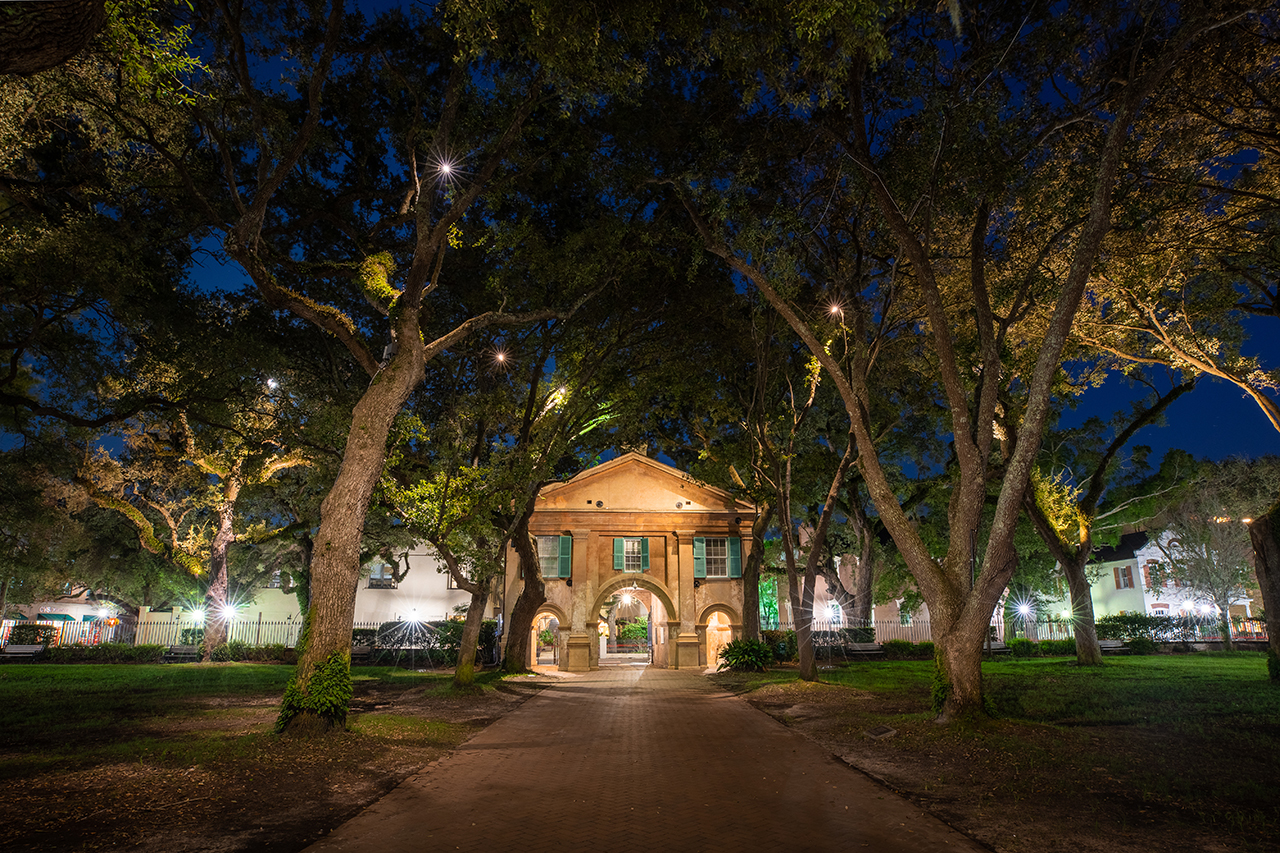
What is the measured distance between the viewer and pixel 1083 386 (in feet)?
58.4

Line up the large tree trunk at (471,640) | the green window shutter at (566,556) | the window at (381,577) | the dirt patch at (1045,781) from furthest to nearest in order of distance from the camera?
1. the window at (381,577)
2. the green window shutter at (566,556)
3. the large tree trunk at (471,640)
4. the dirt patch at (1045,781)

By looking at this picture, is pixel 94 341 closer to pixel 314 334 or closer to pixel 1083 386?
pixel 314 334

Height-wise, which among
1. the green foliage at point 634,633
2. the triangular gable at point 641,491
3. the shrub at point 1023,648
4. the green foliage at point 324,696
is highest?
the triangular gable at point 641,491

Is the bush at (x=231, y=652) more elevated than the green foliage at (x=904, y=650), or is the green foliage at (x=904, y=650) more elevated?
the bush at (x=231, y=652)

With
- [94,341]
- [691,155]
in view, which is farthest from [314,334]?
[691,155]

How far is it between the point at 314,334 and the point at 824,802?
15.9 metres

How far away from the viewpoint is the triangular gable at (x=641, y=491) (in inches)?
1144

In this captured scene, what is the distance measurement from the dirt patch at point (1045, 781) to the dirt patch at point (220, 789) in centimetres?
550

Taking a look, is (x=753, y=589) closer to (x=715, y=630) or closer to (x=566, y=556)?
(x=715, y=630)

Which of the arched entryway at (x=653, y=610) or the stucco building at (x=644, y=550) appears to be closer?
the stucco building at (x=644, y=550)

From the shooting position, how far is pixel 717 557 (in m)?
29.3

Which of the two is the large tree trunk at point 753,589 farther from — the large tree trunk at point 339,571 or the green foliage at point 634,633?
the green foliage at point 634,633

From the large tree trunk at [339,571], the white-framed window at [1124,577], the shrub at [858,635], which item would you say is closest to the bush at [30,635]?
the large tree trunk at [339,571]

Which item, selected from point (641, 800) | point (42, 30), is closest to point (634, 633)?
point (641, 800)
